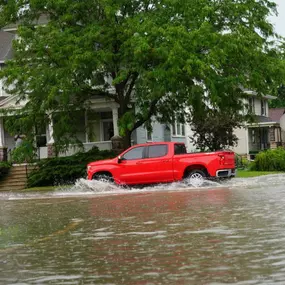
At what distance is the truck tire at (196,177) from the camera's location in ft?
82.8

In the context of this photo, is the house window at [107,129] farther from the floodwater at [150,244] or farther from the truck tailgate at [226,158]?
the floodwater at [150,244]

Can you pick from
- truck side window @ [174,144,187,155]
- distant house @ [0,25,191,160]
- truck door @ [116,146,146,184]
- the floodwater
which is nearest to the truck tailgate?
truck side window @ [174,144,187,155]

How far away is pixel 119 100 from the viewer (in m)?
34.6

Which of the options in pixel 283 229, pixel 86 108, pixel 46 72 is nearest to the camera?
pixel 283 229

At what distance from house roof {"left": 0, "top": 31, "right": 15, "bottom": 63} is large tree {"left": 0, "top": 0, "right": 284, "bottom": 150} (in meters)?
10.2

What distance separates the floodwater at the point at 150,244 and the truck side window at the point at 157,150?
8.25 m

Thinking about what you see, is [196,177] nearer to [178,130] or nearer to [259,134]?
[178,130]

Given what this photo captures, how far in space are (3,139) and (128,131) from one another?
10.8 m

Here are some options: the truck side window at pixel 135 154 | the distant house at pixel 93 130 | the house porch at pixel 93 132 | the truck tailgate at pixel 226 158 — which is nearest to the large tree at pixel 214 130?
the distant house at pixel 93 130

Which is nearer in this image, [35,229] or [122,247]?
[122,247]

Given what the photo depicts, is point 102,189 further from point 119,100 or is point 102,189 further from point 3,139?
point 3,139

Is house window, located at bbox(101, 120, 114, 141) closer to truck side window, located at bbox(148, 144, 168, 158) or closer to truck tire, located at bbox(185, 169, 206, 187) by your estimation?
truck side window, located at bbox(148, 144, 168, 158)

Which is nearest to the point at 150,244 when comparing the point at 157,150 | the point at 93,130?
the point at 157,150

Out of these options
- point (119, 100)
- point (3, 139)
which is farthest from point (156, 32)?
point (3, 139)
